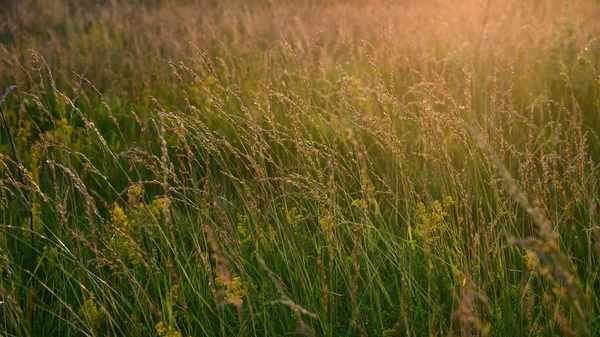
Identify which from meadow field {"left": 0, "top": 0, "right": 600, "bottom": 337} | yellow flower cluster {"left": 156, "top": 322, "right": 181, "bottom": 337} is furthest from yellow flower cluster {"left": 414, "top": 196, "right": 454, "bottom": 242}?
yellow flower cluster {"left": 156, "top": 322, "right": 181, "bottom": 337}

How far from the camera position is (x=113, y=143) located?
3781 mm

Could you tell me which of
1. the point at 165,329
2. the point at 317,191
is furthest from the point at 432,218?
the point at 165,329

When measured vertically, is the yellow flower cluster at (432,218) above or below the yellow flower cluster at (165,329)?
above

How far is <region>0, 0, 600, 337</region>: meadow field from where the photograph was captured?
168 centimetres

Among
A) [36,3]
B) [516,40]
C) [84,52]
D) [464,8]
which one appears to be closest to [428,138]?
[516,40]

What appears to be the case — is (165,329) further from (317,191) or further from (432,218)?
(432,218)

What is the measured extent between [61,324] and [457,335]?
1.28 m

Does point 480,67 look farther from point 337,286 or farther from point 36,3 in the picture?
point 36,3

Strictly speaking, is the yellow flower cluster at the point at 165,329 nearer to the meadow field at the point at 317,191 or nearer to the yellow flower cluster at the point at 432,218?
the meadow field at the point at 317,191

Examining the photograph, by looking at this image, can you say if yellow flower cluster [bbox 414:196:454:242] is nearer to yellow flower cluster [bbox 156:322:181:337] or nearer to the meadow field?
the meadow field

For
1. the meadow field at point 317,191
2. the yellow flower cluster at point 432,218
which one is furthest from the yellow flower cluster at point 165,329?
the yellow flower cluster at point 432,218

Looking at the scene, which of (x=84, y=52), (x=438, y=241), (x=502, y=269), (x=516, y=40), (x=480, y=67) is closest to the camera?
(x=502, y=269)

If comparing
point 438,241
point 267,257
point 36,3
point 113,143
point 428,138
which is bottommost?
point 36,3

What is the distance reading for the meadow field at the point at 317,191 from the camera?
1680mm
